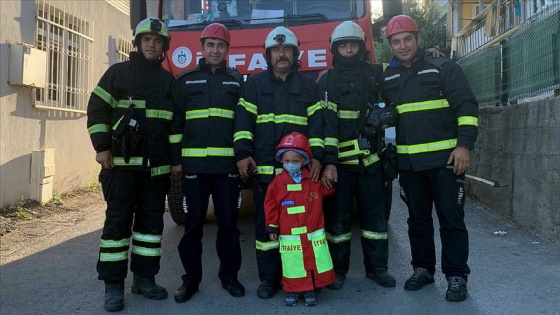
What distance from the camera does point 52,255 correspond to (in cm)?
538

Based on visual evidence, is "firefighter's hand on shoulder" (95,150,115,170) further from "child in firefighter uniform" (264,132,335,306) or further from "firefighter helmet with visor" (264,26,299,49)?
"firefighter helmet with visor" (264,26,299,49)

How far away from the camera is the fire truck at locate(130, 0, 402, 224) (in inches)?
209

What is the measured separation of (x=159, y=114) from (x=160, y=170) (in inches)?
16.4

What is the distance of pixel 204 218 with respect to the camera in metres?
3.98

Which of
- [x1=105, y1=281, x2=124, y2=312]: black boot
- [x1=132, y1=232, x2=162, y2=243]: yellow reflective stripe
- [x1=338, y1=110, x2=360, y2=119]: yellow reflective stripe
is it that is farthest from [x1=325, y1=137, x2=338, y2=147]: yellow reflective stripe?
[x1=105, y1=281, x2=124, y2=312]: black boot

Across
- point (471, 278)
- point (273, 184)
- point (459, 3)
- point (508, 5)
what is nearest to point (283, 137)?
point (273, 184)

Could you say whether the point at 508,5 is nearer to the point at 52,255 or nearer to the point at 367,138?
the point at 367,138

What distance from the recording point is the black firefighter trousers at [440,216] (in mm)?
3822

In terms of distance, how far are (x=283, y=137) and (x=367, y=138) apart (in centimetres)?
68

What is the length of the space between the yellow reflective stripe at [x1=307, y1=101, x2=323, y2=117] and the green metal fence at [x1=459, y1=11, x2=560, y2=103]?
2634mm

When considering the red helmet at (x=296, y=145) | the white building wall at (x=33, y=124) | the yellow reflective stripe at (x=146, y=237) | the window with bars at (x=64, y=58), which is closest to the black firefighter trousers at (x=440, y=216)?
the red helmet at (x=296, y=145)

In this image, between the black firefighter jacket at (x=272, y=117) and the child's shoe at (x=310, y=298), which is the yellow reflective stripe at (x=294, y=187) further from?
the child's shoe at (x=310, y=298)

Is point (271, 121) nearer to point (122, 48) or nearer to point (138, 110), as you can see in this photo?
point (138, 110)

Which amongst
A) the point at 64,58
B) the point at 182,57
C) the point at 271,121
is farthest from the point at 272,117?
the point at 64,58
